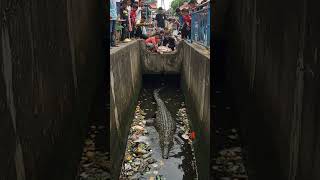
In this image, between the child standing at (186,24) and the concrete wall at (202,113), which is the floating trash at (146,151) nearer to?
the concrete wall at (202,113)

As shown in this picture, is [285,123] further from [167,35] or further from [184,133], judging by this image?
[167,35]

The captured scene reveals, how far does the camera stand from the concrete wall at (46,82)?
203 cm

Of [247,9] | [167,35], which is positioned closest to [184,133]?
[247,9]

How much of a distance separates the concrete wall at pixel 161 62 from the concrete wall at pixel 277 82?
1443cm

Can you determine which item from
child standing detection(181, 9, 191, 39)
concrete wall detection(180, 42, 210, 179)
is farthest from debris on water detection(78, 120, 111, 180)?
child standing detection(181, 9, 191, 39)

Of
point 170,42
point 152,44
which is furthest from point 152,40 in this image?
point 170,42

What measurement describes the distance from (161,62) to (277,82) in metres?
15.6

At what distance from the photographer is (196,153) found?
8977mm

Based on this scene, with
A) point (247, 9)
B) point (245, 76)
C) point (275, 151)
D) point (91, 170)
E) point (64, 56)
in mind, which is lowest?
point (91, 170)

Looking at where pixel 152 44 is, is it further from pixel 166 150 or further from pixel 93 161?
pixel 93 161

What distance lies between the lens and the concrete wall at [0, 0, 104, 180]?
2.03 m

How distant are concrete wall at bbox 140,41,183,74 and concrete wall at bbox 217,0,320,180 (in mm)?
14433

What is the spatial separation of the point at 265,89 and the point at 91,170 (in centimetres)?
179

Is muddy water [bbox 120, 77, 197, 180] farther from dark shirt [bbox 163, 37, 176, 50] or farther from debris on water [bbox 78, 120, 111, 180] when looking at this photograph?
dark shirt [bbox 163, 37, 176, 50]
